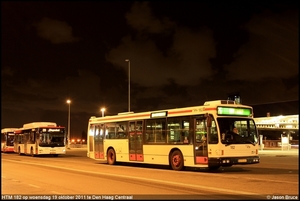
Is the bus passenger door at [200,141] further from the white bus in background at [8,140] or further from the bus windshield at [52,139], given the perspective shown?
the white bus in background at [8,140]

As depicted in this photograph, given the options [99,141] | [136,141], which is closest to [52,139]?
[99,141]

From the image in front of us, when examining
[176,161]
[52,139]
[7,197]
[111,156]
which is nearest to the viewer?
[7,197]

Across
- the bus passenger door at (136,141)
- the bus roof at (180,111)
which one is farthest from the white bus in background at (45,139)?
the bus passenger door at (136,141)

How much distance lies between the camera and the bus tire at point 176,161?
1811 cm

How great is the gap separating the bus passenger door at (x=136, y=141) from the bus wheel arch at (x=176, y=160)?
2265 mm

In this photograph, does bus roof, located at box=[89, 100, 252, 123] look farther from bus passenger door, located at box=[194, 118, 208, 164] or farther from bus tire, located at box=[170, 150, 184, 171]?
bus tire, located at box=[170, 150, 184, 171]

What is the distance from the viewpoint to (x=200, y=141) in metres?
17.2

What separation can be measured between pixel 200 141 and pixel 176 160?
1873 mm

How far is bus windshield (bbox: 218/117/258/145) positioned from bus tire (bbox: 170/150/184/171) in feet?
8.26

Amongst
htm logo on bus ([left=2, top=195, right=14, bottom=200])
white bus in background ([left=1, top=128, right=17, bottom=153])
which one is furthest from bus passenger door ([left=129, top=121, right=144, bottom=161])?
white bus in background ([left=1, top=128, right=17, bottom=153])

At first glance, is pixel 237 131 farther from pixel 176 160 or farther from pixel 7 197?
pixel 7 197

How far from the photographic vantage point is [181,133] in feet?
59.9

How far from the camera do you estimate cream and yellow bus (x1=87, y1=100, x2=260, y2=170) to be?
16719mm

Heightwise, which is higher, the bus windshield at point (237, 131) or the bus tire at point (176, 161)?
the bus windshield at point (237, 131)
